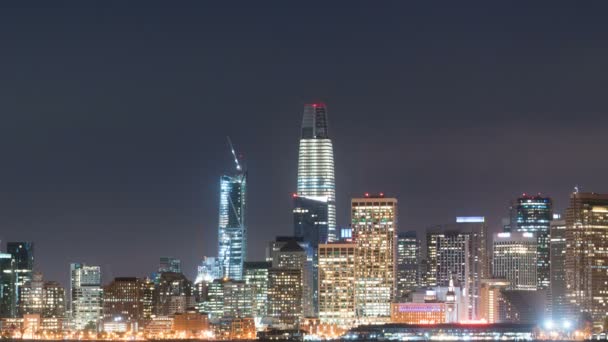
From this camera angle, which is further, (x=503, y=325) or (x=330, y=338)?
(x=330, y=338)

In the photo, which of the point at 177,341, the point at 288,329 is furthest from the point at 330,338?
the point at 177,341

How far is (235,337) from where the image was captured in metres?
195

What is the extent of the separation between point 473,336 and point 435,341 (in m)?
4.73

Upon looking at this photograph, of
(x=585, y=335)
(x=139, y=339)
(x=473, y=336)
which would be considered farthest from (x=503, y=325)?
(x=139, y=339)

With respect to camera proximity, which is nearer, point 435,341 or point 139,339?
point 435,341

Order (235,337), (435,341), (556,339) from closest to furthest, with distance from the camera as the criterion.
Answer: (435,341), (556,339), (235,337)

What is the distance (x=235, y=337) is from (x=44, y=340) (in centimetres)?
2458

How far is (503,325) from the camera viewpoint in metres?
175

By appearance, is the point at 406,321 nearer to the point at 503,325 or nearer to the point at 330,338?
the point at 330,338

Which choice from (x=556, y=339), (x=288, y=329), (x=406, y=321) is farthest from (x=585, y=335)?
(x=288, y=329)

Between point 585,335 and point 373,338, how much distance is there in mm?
32138

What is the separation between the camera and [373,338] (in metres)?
172

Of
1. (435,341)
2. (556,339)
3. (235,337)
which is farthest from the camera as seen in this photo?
A: (235,337)

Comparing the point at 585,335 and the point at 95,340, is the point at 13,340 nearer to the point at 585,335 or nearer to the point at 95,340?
the point at 95,340
